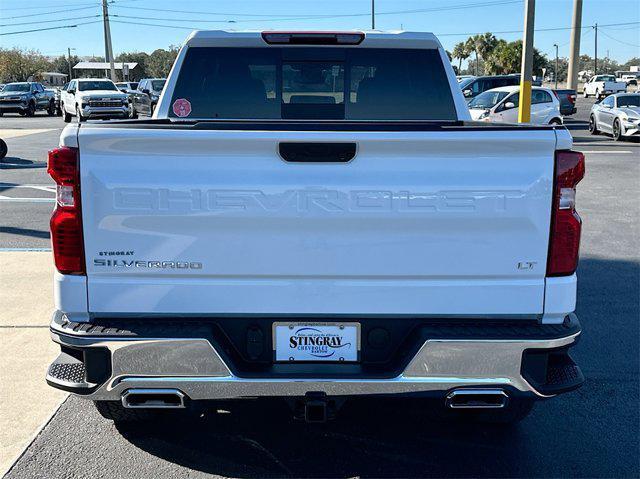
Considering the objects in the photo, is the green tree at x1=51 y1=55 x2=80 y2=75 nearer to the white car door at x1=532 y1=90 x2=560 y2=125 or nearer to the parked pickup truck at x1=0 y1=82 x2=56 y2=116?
the parked pickup truck at x1=0 y1=82 x2=56 y2=116

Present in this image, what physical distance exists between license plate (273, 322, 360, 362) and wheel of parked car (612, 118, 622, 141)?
2228cm

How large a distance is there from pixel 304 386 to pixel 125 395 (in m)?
0.77

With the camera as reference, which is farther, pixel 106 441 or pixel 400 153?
pixel 106 441

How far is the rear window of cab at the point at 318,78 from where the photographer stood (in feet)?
15.8

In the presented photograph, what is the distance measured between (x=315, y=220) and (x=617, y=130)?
22664mm

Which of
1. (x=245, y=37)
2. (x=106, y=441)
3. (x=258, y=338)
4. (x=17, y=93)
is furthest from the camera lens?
(x=17, y=93)

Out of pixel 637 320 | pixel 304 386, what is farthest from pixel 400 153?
pixel 637 320

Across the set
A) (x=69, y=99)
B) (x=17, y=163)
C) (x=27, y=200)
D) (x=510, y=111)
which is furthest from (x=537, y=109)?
(x=69, y=99)

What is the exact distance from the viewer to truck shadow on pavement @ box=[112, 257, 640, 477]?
11.8 feet

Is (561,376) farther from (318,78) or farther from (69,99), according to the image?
(69,99)

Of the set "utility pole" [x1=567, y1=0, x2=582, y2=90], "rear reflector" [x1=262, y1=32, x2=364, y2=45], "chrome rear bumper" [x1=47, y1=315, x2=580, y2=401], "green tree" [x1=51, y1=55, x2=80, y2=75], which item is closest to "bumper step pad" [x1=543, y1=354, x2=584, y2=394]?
"chrome rear bumper" [x1=47, y1=315, x2=580, y2=401]

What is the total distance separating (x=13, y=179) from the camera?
13.7 m

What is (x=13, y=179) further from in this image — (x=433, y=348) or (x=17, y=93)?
(x=17, y=93)

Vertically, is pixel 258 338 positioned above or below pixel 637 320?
above
